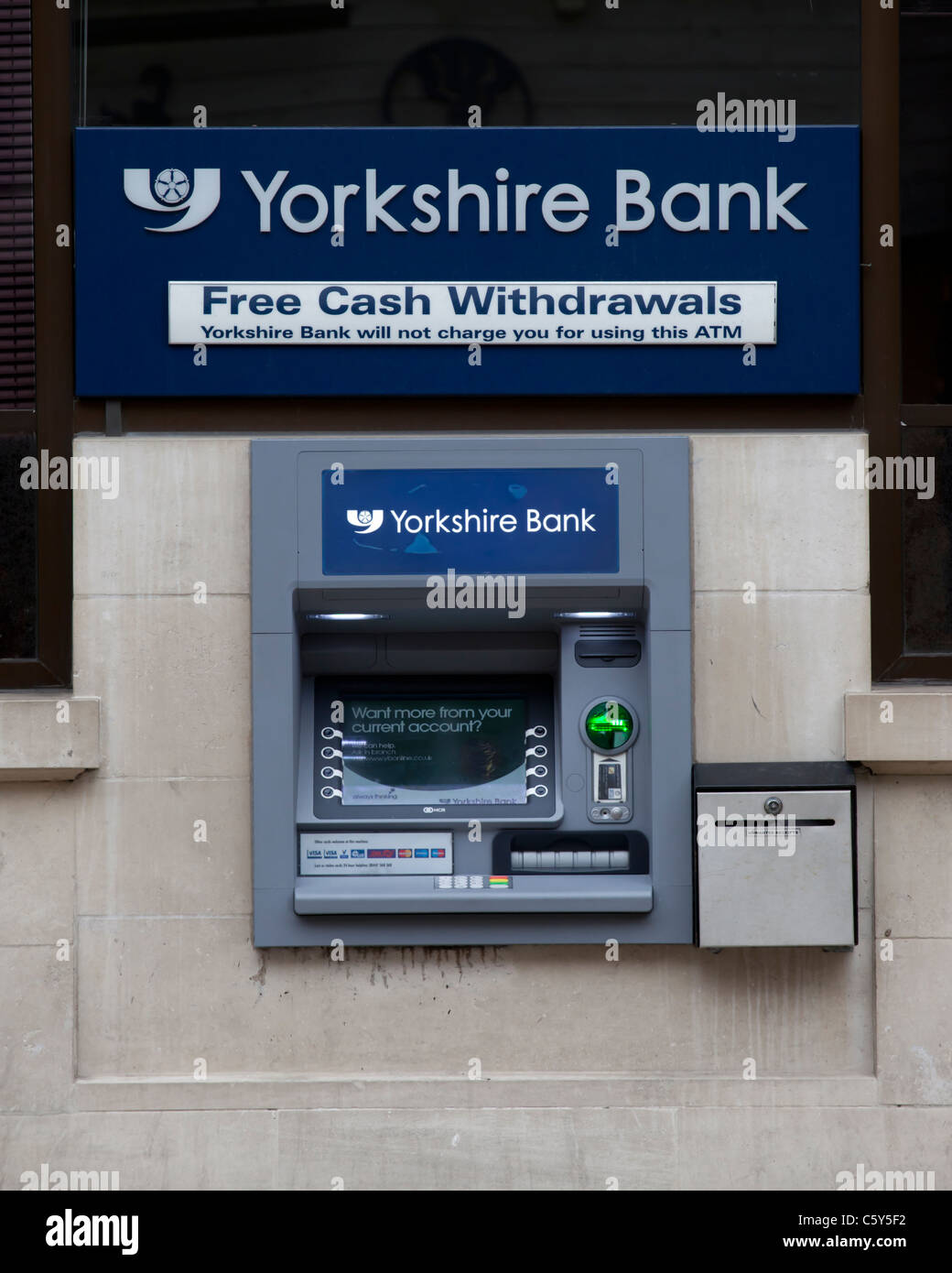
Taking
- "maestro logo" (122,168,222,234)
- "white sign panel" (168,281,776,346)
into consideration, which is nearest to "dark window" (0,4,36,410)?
"maestro logo" (122,168,222,234)

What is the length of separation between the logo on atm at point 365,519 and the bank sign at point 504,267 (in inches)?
16.2

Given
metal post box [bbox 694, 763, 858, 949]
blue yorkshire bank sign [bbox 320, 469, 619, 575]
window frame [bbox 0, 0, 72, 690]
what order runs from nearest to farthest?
1. metal post box [bbox 694, 763, 858, 949]
2. blue yorkshire bank sign [bbox 320, 469, 619, 575]
3. window frame [bbox 0, 0, 72, 690]

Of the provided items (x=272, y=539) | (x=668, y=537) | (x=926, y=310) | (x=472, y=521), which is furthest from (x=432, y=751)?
(x=926, y=310)

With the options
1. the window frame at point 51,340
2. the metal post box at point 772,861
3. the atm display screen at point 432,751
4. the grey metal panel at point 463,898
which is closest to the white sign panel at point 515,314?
the window frame at point 51,340

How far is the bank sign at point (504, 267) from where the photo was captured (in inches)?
144

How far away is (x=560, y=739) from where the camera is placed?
12.0 ft

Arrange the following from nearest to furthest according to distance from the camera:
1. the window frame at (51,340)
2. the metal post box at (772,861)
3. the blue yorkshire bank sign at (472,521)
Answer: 1. the metal post box at (772,861)
2. the blue yorkshire bank sign at (472,521)
3. the window frame at (51,340)

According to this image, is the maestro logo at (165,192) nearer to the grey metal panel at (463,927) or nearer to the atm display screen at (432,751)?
the atm display screen at (432,751)

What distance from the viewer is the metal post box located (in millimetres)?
3457

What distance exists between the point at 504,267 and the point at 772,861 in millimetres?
2092

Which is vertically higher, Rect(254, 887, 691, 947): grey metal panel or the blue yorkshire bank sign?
the blue yorkshire bank sign

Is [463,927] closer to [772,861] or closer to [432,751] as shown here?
[432,751]

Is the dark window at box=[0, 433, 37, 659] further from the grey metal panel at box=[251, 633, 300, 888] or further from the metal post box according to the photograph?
the metal post box

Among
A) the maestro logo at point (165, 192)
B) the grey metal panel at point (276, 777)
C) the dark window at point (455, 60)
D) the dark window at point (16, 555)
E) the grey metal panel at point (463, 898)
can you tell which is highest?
the dark window at point (455, 60)
